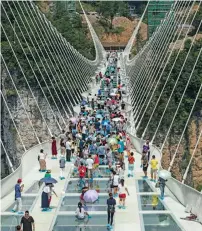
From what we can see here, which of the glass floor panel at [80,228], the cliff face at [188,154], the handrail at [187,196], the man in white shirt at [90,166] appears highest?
the man in white shirt at [90,166]

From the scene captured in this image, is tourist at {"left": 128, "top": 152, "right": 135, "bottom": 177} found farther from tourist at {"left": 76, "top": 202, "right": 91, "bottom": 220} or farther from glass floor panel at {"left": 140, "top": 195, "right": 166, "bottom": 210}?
tourist at {"left": 76, "top": 202, "right": 91, "bottom": 220}

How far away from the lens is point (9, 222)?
1336cm

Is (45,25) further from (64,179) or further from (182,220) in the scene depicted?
(182,220)

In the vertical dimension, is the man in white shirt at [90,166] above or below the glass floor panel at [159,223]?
above

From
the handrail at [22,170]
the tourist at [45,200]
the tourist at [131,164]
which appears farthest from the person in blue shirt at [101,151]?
the tourist at [45,200]

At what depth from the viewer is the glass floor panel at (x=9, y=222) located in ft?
42.4

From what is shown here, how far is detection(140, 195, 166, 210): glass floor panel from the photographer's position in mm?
14461

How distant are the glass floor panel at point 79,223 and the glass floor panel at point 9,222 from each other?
0.87m

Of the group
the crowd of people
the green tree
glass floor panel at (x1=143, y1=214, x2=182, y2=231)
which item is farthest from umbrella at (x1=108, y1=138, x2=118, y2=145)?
the green tree

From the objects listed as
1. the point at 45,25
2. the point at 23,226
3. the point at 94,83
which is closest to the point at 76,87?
the point at 94,83

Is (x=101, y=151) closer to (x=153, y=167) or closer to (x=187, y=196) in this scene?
(x=153, y=167)

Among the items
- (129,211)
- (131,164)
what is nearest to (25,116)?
(131,164)

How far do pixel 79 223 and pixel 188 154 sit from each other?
81.9 feet

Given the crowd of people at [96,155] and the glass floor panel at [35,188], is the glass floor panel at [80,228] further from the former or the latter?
the glass floor panel at [35,188]
